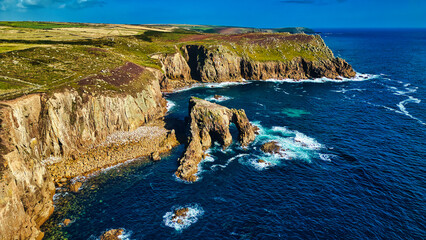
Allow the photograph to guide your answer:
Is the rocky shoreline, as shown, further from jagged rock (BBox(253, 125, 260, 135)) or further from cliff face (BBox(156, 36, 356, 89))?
cliff face (BBox(156, 36, 356, 89))

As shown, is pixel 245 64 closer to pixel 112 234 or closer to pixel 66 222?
pixel 112 234

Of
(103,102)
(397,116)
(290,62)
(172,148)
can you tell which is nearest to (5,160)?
(103,102)

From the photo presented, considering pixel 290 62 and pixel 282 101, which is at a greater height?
pixel 290 62

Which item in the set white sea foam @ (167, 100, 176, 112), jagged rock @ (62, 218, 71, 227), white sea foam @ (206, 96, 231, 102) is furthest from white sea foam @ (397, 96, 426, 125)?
jagged rock @ (62, 218, 71, 227)

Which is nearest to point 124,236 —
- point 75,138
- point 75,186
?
point 75,186

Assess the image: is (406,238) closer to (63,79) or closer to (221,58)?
(63,79)
